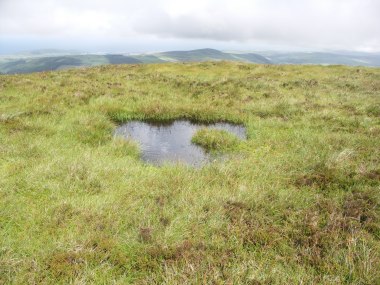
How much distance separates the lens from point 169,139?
1294 centimetres

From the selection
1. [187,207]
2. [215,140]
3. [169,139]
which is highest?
[215,140]

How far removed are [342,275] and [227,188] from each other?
Answer: 11.6ft

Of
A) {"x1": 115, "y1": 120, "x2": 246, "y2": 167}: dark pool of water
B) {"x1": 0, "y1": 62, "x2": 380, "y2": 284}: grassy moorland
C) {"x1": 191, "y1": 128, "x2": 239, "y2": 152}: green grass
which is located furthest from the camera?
{"x1": 191, "y1": 128, "x2": 239, "y2": 152}: green grass

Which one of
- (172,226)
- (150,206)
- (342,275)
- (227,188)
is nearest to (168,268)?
(172,226)

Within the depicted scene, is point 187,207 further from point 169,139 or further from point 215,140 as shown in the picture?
point 169,139

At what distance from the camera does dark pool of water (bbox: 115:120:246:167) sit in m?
10.9

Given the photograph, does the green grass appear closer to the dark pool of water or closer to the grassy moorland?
the grassy moorland

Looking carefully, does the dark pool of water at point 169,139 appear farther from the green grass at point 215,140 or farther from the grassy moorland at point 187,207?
the grassy moorland at point 187,207

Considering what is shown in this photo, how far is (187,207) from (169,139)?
20.2 ft

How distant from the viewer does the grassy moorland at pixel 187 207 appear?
520 centimetres

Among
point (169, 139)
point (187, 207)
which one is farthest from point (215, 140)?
point (187, 207)

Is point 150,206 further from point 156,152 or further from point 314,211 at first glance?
point 156,152

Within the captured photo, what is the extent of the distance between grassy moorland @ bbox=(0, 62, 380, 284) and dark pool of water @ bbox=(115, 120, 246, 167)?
2.15 ft

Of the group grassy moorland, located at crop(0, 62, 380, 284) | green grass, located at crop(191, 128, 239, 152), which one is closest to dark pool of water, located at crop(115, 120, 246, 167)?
green grass, located at crop(191, 128, 239, 152)
